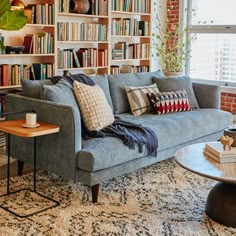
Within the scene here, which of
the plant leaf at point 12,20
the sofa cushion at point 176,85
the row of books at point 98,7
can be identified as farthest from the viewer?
the row of books at point 98,7

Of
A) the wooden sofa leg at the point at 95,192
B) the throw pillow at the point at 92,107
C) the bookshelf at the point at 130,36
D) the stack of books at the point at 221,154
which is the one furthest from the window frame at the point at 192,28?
the wooden sofa leg at the point at 95,192

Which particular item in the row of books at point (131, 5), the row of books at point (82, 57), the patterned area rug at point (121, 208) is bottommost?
the patterned area rug at point (121, 208)

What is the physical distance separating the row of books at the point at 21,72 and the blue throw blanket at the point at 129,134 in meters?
1.15

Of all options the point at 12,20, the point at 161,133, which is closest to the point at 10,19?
the point at 12,20

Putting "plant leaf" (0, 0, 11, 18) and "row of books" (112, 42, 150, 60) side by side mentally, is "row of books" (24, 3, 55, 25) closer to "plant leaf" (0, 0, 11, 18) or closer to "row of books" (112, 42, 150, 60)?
"plant leaf" (0, 0, 11, 18)

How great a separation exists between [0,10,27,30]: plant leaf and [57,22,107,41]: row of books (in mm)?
1225

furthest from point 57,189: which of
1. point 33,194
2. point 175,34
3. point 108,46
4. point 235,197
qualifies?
point 175,34

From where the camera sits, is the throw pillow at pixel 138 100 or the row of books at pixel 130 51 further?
the row of books at pixel 130 51

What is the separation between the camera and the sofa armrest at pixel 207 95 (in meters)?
4.87

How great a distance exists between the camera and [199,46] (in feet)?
22.2

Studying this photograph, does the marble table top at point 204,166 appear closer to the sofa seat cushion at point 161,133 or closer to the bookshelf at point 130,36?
the sofa seat cushion at point 161,133

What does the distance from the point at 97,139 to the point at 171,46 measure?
12.5ft

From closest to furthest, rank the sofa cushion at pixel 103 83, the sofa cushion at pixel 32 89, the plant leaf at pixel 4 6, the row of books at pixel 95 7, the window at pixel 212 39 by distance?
1. the sofa cushion at pixel 32 89
2. the plant leaf at pixel 4 6
3. the sofa cushion at pixel 103 83
4. the row of books at pixel 95 7
5. the window at pixel 212 39

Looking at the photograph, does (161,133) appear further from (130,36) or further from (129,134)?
(130,36)
